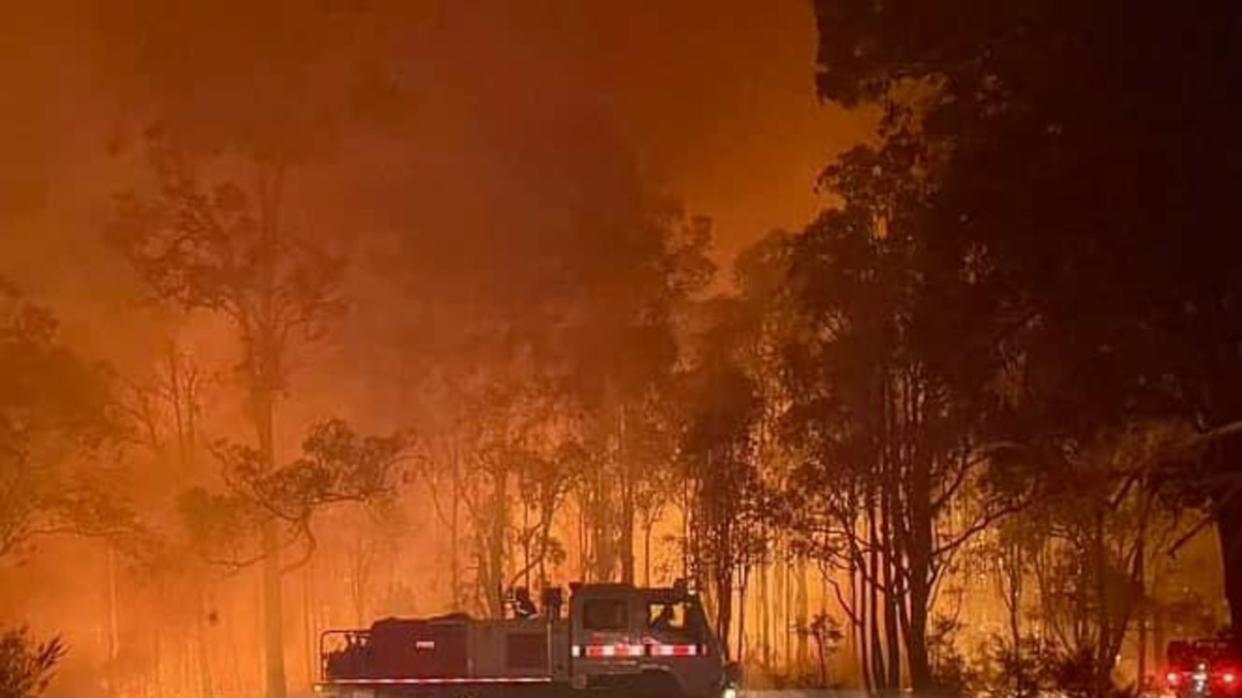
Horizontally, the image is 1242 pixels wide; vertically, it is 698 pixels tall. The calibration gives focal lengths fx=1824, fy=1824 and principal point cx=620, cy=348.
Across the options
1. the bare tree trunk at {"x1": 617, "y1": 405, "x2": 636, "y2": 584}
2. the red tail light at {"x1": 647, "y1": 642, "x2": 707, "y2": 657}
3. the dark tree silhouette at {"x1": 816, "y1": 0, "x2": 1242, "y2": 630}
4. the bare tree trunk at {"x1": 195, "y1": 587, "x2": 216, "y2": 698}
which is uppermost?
the dark tree silhouette at {"x1": 816, "y1": 0, "x2": 1242, "y2": 630}

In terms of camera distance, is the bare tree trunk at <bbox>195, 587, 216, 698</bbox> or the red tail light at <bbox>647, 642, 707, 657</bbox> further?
the bare tree trunk at <bbox>195, 587, 216, 698</bbox>

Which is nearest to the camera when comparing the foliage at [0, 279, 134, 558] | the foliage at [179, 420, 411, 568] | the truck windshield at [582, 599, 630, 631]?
the truck windshield at [582, 599, 630, 631]

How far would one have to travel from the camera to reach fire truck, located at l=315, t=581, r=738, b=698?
14961 millimetres

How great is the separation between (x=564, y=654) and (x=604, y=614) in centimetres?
46

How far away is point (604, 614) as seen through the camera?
15.1 metres

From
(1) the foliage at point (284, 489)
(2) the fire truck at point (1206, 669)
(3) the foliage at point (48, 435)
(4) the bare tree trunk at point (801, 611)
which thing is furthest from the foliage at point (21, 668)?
(4) the bare tree trunk at point (801, 611)

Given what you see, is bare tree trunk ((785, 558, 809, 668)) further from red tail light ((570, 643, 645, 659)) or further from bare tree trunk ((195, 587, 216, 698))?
red tail light ((570, 643, 645, 659))

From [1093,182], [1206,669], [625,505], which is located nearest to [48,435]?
[625,505]

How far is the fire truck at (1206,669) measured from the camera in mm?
13117

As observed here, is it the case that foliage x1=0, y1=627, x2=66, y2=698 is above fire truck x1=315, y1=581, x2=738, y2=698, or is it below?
above

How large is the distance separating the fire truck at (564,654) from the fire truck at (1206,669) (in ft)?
13.1

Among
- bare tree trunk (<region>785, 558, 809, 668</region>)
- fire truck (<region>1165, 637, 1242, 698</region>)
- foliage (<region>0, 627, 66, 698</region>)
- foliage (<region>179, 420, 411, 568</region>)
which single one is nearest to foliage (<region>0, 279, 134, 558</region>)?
foliage (<region>179, 420, 411, 568</region>)

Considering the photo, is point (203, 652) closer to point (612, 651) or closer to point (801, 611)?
point (801, 611)

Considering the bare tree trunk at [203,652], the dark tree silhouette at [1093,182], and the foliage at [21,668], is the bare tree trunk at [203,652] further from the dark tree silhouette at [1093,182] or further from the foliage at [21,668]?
the dark tree silhouette at [1093,182]
